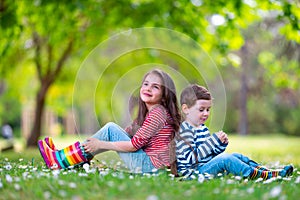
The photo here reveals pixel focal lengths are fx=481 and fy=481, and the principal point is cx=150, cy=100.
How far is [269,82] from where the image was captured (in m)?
36.5

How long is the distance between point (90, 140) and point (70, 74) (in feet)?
41.5

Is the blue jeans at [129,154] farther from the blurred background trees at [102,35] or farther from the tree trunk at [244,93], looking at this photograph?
the tree trunk at [244,93]

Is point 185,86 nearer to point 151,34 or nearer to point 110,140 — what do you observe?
point 110,140

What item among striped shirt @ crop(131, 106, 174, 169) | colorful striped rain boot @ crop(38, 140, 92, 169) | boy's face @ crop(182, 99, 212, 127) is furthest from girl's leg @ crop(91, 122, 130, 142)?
boy's face @ crop(182, 99, 212, 127)

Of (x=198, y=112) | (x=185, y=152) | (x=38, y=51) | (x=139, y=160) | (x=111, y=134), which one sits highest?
(x=38, y=51)

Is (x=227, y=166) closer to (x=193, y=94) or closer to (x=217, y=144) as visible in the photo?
(x=217, y=144)

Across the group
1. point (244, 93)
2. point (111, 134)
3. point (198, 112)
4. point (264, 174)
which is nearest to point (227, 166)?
point (264, 174)

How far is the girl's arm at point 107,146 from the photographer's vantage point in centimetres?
474

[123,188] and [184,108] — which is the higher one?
[184,108]

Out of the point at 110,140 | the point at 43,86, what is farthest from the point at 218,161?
the point at 43,86

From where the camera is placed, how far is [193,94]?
4.73m

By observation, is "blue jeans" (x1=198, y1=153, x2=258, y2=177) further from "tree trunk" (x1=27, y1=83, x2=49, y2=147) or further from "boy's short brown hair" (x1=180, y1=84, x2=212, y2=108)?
"tree trunk" (x1=27, y1=83, x2=49, y2=147)

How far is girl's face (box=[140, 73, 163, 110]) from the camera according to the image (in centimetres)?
476

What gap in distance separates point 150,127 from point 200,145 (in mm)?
533
